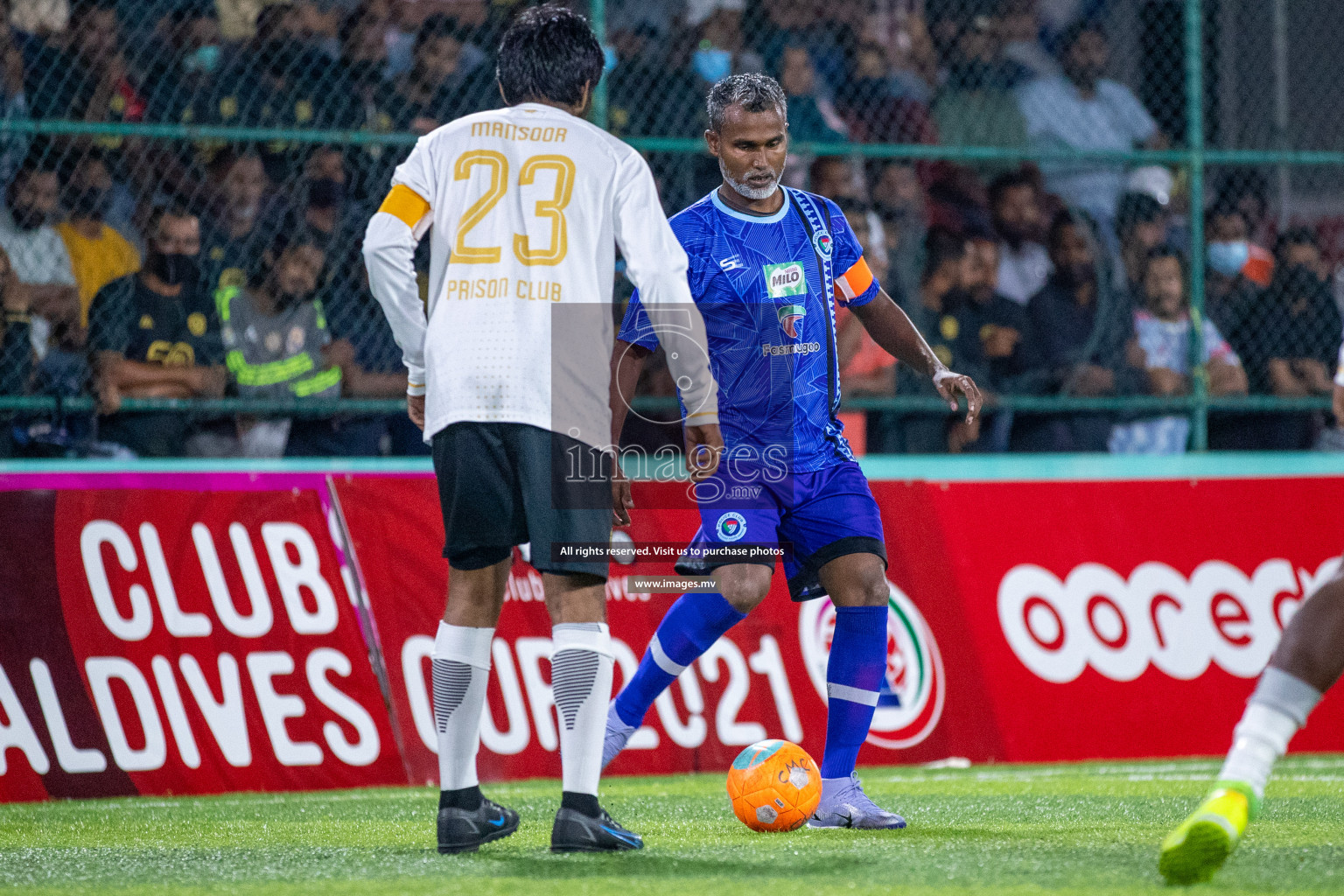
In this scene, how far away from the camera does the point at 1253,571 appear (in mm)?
8070

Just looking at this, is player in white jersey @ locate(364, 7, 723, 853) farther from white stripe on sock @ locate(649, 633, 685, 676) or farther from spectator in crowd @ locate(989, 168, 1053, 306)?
spectator in crowd @ locate(989, 168, 1053, 306)

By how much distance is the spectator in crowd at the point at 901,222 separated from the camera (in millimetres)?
9148

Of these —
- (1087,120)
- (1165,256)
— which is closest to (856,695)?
(1165,256)

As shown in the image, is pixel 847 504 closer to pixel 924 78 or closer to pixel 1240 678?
pixel 1240 678

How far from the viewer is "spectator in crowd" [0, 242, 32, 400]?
7.49m

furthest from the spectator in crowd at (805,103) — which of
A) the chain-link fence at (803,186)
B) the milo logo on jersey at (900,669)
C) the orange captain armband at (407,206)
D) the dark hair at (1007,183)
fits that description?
the orange captain armband at (407,206)

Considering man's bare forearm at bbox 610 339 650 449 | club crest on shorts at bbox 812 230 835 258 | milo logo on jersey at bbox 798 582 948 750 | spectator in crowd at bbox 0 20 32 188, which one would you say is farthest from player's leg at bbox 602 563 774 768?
spectator in crowd at bbox 0 20 32 188

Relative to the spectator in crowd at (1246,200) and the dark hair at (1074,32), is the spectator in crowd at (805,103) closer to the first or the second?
the dark hair at (1074,32)

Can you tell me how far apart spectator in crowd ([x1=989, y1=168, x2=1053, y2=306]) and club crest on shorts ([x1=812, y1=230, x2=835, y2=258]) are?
14.8ft

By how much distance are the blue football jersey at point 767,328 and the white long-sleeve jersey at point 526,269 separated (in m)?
0.94

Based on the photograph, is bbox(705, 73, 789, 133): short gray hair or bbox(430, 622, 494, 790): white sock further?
bbox(705, 73, 789, 133): short gray hair

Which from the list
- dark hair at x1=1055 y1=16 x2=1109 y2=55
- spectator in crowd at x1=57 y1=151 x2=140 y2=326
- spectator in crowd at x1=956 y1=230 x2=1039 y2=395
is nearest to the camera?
spectator in crowd at x1=57 y1=151 x2=140 y2=326

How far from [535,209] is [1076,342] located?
5.73 meters

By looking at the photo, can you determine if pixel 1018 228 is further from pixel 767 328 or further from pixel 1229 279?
pixel 767 328
